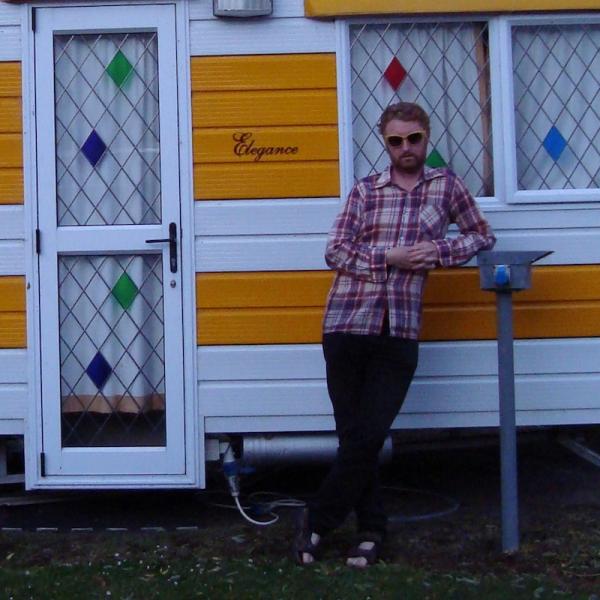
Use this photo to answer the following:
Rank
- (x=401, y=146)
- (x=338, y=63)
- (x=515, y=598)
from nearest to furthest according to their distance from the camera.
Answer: (x=515, y=598) < (x=401, y=146) < (x=338, y=63)

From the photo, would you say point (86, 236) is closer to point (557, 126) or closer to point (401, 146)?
point (401, 146)

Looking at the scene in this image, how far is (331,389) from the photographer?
16.3 ft

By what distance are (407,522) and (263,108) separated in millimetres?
2043

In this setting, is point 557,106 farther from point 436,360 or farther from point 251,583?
point 251,583

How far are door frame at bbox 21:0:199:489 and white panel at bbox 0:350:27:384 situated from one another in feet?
0.10

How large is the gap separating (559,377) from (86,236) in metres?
2.32

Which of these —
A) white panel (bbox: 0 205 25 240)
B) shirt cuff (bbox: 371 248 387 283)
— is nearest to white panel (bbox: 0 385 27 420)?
white panel (bbox: 0 205 25 240)

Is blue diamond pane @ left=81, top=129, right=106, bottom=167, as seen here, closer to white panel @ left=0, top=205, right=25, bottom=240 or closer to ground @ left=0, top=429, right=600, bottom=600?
white panel @ left=0, top=205, right=25, bottom=240

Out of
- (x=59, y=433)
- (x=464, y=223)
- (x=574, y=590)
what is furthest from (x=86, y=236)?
Result: (x=574, y=590)

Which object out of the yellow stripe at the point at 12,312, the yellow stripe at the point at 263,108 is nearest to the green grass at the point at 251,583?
the yellow stripe at the point at 12,312

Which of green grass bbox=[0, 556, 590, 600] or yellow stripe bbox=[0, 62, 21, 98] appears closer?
green grass bbox=[0, 556, 590, 600]

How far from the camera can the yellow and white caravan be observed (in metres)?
5.61

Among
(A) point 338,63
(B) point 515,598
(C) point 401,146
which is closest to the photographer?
(B) point 515,598

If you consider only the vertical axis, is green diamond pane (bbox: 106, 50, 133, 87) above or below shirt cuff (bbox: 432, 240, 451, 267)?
above
